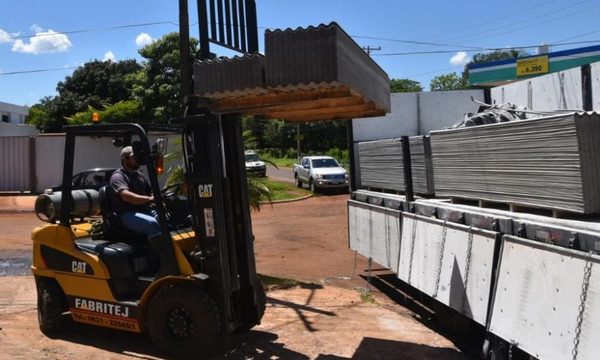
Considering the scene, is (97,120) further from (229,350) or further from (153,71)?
(153,71)

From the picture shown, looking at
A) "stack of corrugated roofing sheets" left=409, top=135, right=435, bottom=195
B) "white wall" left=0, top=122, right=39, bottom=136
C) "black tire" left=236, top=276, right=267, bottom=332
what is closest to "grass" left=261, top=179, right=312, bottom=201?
"stack of corrugated roofing sheets" left=409, top=135, right=435, bottom=195

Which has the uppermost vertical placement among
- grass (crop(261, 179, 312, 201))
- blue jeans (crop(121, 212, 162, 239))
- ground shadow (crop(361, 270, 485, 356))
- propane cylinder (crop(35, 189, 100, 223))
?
propane cylinder (crop(35, 189, 100, 223))

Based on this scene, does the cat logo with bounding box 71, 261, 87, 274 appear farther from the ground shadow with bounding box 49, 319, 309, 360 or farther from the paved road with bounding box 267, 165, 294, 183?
the paved road with bounding box 267, 165, 294, 183

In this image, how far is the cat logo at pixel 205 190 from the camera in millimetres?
5430

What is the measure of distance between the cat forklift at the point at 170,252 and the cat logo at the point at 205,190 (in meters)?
0.01

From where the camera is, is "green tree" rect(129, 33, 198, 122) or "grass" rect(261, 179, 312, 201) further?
"green tree" rect(129, 33, 198, 122)

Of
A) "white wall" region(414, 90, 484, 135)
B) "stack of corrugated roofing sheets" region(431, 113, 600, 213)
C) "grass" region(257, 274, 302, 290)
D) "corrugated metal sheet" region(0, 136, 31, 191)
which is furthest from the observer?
"corrugated metal sheet" region(0, 136, 31, 191)

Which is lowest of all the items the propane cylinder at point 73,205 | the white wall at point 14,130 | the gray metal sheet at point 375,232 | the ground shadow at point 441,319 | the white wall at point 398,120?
the ground shadow at point 441,319

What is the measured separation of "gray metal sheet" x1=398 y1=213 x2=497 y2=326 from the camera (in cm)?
530

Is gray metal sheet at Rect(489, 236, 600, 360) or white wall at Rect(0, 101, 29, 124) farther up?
white wall at Rect(0, 101, 29, 124)

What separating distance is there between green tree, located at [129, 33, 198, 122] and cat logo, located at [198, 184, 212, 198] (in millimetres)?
30125

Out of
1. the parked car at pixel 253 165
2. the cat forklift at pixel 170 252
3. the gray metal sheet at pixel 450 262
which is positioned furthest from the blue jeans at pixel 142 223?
the gray metal sheet at pixel 450 262

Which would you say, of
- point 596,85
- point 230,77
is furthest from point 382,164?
point 230,77

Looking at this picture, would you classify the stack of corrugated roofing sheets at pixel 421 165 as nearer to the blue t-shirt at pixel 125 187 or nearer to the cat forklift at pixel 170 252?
the cat forklift at pixel 170 252
